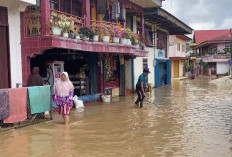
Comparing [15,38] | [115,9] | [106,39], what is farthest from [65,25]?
[115,9]

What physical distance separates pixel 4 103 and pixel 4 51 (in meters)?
2.85

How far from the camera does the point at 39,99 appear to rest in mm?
9711

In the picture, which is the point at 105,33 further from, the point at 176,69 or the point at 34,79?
the point at 176,69

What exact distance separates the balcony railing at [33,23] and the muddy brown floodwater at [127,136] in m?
3.23

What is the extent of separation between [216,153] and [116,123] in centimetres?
404

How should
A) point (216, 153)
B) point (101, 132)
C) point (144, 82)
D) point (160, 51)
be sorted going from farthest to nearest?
point (160, 51)
point (144, 82)
point (101, 132)
point (216, 153)

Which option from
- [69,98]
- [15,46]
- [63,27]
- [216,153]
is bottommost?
[216,153]

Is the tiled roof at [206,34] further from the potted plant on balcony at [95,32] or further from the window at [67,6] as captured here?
the potted plant on balcony at [95,32]

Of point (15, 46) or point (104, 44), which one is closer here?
point (15, 46)

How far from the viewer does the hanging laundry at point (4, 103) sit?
842cm

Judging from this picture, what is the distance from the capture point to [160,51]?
27.5 m

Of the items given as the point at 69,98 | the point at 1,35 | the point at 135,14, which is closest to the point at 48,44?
the point at 1,35

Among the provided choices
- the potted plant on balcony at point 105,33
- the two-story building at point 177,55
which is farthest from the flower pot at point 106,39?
the two-story building at point 177,55

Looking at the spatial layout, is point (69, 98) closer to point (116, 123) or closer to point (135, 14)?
point (116, 123)
